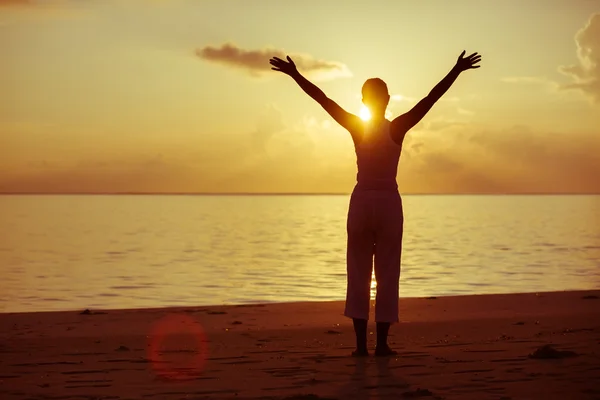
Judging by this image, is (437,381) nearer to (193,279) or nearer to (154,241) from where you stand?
(193,279)

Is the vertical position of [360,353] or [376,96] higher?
[376,96]

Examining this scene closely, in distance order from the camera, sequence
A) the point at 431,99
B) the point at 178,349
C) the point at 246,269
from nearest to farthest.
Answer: the point at 431,99
the point at 178,349
the point at 246,269

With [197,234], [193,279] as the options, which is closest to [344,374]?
[193,279]

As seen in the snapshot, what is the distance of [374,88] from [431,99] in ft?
2.01

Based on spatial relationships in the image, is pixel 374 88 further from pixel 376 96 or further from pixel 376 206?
pixel 376 206

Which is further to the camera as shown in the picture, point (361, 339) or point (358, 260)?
point (361, 339)

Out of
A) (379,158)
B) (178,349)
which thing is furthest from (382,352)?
(178,349)

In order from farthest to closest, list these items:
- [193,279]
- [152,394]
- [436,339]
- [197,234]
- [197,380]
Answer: [197,234] → [193,279] → [436,339] → [197,380] → [152,394]

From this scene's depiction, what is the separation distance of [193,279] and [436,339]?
18.4m

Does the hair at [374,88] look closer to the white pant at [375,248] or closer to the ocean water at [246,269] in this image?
the white pant at [375,248]

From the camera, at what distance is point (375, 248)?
790 centimetres

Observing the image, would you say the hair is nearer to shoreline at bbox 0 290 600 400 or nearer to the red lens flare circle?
shoreline at bbox 0 290 600 400

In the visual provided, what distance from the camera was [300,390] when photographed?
20.7ft

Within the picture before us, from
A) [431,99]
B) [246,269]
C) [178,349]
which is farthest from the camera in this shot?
[246,269]
